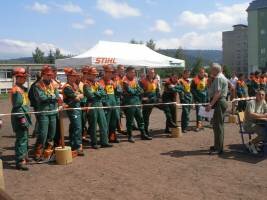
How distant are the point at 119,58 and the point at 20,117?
10747 mm

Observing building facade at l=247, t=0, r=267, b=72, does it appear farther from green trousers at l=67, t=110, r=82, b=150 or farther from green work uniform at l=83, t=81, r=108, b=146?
green trousers at l=67, t=110, r=82, b=150

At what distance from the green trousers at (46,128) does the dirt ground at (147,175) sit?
512 mm

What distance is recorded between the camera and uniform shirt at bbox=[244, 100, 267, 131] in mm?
8727

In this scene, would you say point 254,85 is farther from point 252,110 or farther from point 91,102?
point 91,102

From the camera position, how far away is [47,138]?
27.4 ft

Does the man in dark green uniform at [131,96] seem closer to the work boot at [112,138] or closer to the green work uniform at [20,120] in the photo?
the work boot at [112,138]

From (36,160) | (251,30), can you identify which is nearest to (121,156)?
(36,160)

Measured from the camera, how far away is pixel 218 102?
28.2 feet

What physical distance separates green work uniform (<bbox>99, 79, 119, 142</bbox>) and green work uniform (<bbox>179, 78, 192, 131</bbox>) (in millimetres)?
2250

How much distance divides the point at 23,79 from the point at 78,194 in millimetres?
2654

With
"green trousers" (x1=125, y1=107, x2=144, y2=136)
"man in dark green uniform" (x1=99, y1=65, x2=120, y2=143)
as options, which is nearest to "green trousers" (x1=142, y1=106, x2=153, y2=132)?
"green trousers" (x1=125, y1=107, x2=144, y2=136)

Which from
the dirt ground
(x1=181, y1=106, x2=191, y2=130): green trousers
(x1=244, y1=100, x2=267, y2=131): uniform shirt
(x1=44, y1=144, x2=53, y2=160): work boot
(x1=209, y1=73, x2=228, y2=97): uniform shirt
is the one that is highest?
(x1=209, y1=73, x2=228, y2=97): uniform shirt

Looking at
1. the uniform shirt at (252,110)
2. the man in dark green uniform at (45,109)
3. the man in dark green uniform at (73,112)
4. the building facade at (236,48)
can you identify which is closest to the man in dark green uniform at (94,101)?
the man in dark green uniform at (73,112)

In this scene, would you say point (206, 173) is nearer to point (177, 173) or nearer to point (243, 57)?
point (177, 173)
